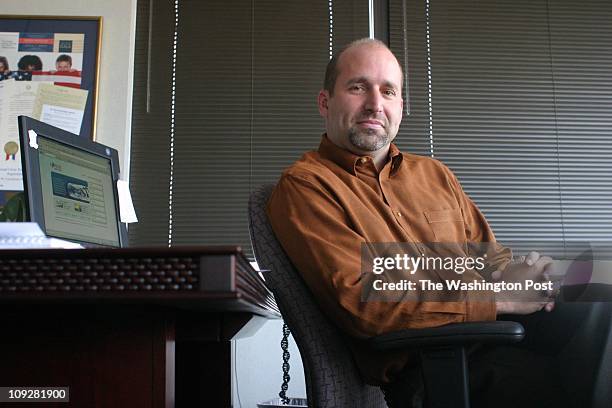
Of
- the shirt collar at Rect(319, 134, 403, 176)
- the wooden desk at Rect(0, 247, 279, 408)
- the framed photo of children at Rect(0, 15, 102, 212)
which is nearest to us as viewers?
the wooden desk at Rect(0, 247, 279, 408)

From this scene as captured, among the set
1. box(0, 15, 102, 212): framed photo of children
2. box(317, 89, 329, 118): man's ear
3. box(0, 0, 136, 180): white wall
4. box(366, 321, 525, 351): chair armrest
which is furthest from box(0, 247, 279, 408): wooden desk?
box(0, 15, 102, 212): framed photo of children

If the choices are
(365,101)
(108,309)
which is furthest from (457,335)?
(365,101)

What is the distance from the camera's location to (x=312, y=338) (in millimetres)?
1168

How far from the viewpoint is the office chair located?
38.7 inches

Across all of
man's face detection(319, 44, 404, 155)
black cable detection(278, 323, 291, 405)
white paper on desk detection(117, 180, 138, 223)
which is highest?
man's face detection(319, 44, 404, 155)

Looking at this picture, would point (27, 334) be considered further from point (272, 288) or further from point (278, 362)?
point (278, 362)

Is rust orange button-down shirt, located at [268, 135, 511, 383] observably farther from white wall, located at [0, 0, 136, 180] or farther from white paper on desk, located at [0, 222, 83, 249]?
white wall, located at [0, 0, 136, 180]

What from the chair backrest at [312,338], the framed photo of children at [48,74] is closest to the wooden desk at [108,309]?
the chair backrest at [312,338]

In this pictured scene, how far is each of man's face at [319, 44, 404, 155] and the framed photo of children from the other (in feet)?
4.82

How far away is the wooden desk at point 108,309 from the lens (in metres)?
0.81

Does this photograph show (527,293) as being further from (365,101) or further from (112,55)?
(112,55)

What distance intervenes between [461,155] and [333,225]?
5.70 feet

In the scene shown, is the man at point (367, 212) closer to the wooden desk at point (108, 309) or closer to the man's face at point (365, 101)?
the man's face at point (365, 101)

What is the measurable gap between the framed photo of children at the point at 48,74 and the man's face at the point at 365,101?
4.82 feet
